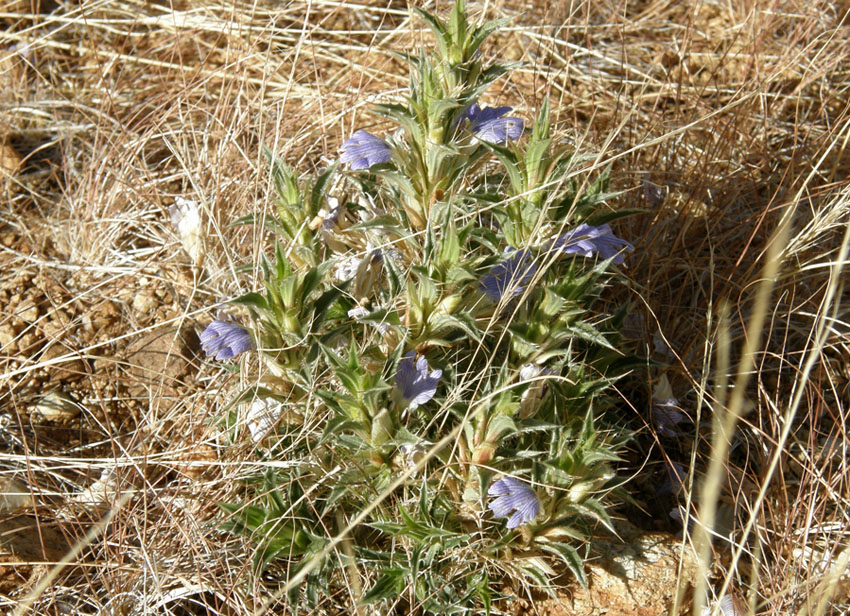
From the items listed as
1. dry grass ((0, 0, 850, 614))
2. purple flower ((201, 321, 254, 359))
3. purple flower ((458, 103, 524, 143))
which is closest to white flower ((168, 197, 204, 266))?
dry grass ((0, 0, 850, 614))

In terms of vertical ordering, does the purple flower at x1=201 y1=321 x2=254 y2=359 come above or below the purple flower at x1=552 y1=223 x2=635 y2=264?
below

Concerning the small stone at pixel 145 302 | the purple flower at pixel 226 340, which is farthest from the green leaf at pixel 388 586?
the small stone at pixel 145 302

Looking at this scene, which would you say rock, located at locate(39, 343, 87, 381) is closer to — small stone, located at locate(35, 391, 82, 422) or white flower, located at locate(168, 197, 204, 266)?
small stone, located at locate(35, 391, 82, 422)

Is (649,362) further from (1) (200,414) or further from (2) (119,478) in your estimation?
(2) (119,478)

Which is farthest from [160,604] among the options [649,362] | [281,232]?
[649,362]

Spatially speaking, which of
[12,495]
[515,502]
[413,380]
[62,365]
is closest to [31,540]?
[12,495]

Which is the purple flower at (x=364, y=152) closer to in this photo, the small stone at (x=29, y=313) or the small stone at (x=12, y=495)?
the small stone at (x=12, y=495)

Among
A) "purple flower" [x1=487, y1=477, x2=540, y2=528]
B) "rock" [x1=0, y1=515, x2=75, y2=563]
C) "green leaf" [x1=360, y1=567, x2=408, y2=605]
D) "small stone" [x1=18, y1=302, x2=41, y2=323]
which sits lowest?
"rock" [x1=0, y1=515, x2=75, y2=563]
